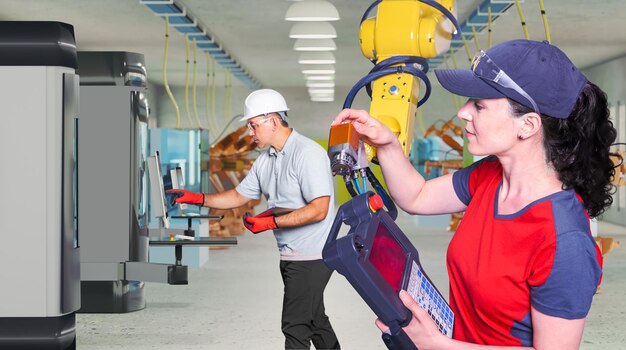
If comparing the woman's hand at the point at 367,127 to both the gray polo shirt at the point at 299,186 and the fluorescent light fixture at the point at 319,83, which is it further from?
the fluorescent light fixture at the point at 319,83

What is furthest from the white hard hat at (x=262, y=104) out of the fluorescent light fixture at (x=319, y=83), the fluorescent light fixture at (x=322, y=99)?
the fluorescent light fixture at (x=322, y=99)

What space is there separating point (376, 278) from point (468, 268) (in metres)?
0.37

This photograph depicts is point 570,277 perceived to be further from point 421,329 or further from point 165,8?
point 165,8

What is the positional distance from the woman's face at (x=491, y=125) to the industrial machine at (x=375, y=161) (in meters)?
0.24

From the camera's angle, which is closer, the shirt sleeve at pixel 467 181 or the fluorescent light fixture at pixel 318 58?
the shirt sleeve at pixel 467 181

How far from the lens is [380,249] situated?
184cm

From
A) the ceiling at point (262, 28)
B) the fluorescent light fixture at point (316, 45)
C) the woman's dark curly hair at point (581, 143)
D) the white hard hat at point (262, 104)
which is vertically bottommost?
the woman's dark curly hair at point (581, 143)

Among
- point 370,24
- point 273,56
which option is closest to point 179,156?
point 273,56

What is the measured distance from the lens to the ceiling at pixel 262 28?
13.1m

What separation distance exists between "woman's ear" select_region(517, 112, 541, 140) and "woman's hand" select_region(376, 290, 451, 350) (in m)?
0.40

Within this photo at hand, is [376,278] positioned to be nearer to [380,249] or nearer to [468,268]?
[380,249]

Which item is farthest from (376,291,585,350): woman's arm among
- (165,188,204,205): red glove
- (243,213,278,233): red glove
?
(165,188,204,205): red glove

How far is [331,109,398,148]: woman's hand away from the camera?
205cm

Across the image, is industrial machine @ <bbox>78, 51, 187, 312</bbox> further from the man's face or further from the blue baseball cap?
the blue baseball cap
